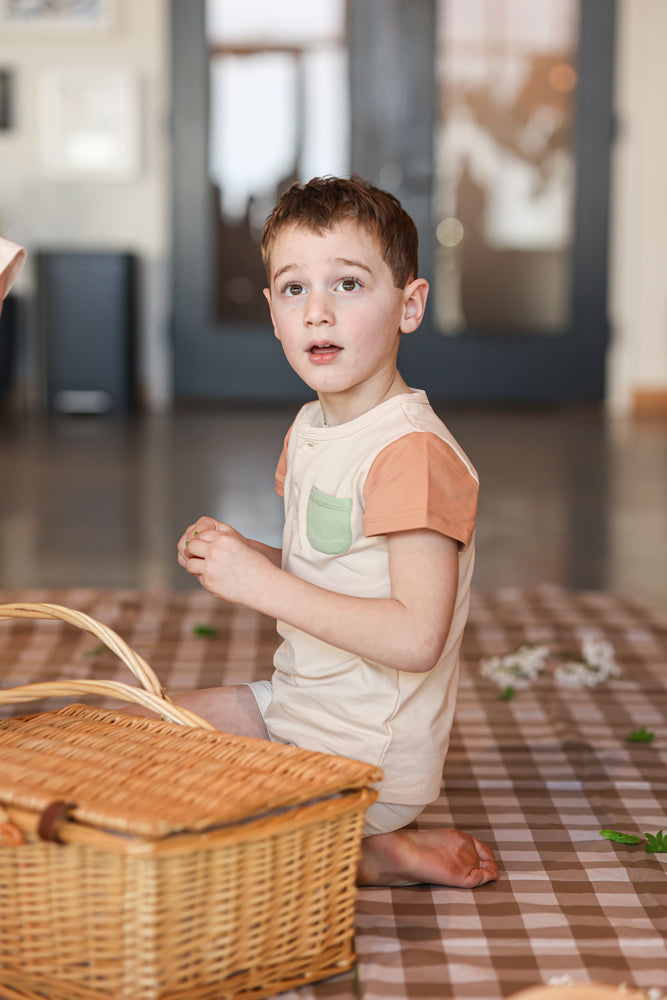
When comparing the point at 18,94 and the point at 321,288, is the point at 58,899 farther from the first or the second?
the point at 18,94

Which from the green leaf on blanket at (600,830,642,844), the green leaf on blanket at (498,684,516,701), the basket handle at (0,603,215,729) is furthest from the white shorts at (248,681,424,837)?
the green leaf on blanket at (498,684,516,701)

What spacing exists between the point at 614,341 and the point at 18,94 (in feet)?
9.42

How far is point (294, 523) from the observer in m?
1.11

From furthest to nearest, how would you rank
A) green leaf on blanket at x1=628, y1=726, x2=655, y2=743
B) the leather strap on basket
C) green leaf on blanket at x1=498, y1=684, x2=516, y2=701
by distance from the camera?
green leaf on blanket at x1=498, y1=684, x2=516, y2=701 < green leaf on blanket at x1=628, y1=726, x2=655, y2=743 < the leather strap on basket

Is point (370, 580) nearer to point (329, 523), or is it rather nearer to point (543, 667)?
point (329, 523)

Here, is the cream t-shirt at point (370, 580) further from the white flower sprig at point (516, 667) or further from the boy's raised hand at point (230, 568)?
the white flower sprig at point (516, 667)

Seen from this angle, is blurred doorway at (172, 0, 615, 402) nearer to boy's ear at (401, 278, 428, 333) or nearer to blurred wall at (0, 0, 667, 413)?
blurred wall at (0, 0, 667, 413)

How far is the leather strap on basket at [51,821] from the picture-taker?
78cm

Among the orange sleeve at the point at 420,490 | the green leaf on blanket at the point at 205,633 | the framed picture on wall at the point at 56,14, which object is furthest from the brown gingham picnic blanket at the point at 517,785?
the framed picture on wall at the point at 56,14

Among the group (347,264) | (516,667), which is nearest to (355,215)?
(347,264)

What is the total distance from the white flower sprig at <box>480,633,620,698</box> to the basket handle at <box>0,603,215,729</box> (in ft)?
2.53

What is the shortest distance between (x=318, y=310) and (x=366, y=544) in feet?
0.69

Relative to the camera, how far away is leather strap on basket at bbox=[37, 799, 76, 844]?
0.78 m

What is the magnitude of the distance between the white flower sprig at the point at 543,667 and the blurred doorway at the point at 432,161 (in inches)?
140
